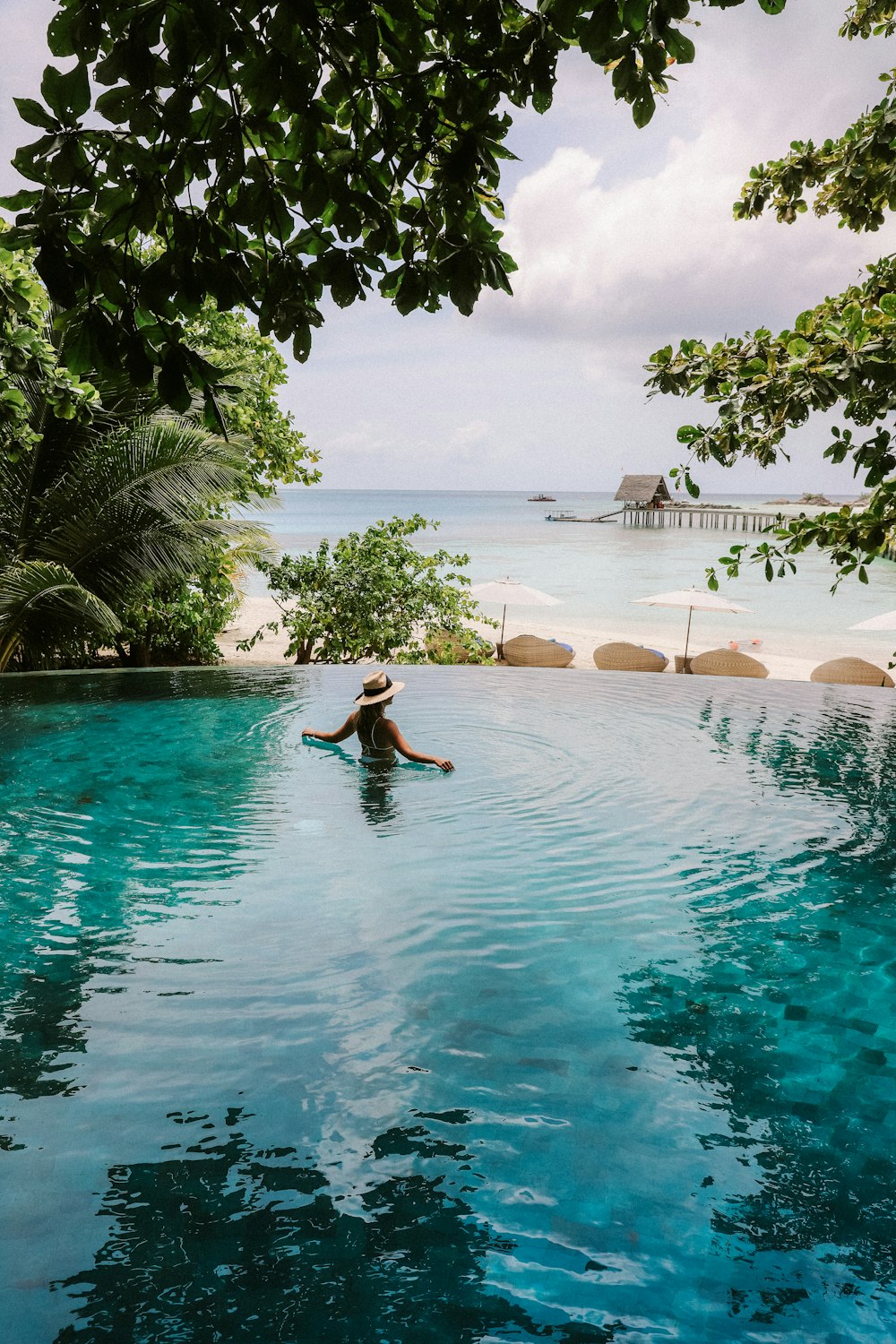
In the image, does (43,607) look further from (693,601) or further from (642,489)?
(642,489)

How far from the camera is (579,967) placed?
4.13 metres

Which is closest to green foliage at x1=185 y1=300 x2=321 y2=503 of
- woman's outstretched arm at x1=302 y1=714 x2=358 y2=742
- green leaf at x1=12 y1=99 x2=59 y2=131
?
woman's outstretched arm at x1=302 y1=714 x2=358 y2=742

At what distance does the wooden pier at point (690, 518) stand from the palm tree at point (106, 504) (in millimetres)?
78512

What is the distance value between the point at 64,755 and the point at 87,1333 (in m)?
5.54

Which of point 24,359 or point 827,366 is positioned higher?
point 24,359

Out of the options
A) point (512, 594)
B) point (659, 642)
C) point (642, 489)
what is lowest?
point (659, 642)

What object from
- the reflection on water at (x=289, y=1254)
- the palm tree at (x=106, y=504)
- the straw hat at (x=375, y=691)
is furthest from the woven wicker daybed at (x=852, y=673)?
the reflection on water at (x=289, y=1254)

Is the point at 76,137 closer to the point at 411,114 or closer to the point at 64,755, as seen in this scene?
the point at 411,114

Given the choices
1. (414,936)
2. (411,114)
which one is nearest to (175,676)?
(414,936)

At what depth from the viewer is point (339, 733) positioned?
7473 millimetres

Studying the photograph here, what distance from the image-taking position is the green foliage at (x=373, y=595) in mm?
13664

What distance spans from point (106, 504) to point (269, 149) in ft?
28.3

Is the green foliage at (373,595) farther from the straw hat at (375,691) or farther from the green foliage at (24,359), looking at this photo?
the green foliage at (24,359)

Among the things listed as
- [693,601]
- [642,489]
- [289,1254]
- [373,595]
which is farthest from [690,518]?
[289,1254]
